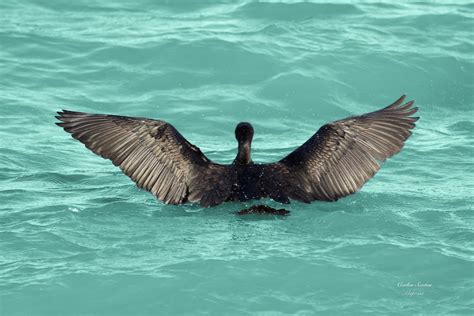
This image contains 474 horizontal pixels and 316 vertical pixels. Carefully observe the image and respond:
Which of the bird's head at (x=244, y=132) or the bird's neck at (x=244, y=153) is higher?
the bird's head at (x=244, y=132)

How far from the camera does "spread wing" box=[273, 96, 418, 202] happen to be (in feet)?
32.9

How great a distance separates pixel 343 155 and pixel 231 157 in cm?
216

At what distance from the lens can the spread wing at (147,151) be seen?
9.90 m

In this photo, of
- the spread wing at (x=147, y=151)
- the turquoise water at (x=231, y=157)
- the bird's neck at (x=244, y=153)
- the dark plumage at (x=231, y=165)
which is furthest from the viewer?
the bird's neck at (x=244, y=153)

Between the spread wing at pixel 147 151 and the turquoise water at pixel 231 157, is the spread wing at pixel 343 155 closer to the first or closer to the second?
the turquoise water at pixel 231 157

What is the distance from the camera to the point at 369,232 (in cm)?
888

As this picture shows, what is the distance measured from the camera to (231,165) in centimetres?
1004

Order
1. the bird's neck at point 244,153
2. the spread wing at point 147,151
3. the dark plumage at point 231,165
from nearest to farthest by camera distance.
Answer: the dark plumage at point 231,165, the spread wing at point 147,151, the bird's neck at point 244,153

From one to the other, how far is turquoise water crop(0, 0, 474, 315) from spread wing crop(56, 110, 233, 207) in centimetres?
29

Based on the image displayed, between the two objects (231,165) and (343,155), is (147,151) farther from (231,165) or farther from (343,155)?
(343,155)

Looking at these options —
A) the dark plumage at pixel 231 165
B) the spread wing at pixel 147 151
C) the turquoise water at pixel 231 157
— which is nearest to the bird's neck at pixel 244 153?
the dark plumage at pixel 231 165

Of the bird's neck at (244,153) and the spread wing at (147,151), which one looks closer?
the spread wing at (147,151)

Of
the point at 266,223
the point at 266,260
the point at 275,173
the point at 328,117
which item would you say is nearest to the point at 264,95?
the point at 328,117

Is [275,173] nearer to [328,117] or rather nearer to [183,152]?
[183,152]
